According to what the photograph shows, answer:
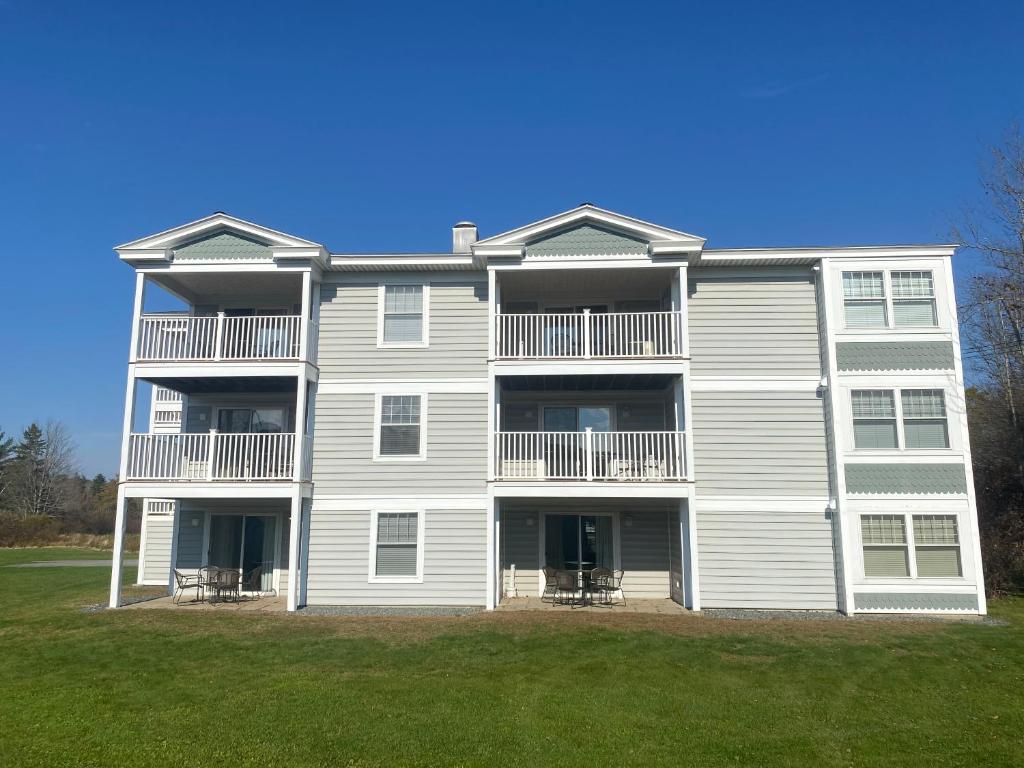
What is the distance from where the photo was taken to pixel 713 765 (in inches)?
268

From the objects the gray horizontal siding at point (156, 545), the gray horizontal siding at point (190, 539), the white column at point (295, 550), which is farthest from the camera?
the gray horizontal siding at point (156, 545)

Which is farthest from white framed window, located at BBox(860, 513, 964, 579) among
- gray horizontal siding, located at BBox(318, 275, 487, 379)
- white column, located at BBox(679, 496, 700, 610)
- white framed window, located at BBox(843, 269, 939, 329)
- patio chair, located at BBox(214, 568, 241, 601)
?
patio chair, located at BBox(214, 568, 241, 601)

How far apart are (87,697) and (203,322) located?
9858 millimetres

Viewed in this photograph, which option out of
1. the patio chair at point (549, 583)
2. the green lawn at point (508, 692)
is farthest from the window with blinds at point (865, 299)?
the patio chair at point (549, 583)

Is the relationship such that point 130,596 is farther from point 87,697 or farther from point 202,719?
point 202,719

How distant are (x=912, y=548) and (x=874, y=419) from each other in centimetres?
280

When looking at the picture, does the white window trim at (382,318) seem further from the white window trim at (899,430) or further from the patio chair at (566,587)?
the white window trim at (899,430)

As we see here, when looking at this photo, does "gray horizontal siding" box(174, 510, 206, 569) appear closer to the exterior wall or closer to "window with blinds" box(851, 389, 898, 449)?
the exterior wall

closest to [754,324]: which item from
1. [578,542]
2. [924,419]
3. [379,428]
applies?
[924,419]

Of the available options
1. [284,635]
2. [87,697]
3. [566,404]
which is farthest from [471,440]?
[87,697]

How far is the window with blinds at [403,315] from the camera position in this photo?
16859 mm

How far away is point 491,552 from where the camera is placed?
49.8 ft

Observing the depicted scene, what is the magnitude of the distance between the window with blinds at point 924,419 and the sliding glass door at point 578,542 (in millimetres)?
6913

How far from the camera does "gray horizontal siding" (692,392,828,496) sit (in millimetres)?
15539
